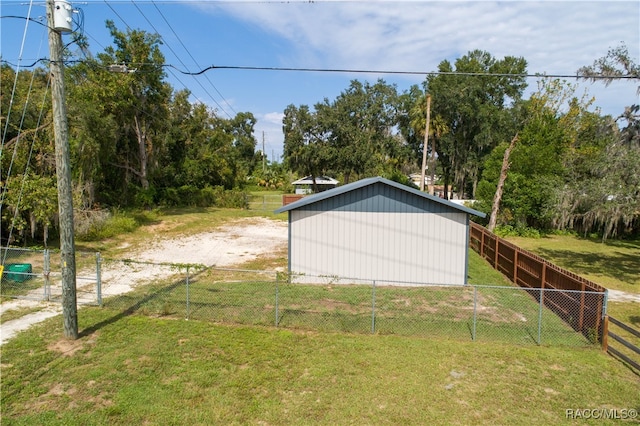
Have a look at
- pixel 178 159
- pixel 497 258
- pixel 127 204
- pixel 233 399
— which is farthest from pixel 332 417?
pixel 178 159

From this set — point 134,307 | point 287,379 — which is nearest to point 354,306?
point 287,379

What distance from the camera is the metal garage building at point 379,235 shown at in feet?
42.4

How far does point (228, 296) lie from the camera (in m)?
11.5

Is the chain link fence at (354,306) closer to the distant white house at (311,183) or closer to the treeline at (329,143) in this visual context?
the treeline at (329,143)

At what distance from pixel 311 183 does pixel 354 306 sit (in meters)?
45.5

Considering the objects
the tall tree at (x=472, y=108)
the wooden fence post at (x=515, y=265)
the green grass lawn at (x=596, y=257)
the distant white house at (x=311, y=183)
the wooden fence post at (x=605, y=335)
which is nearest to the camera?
the wooden fence post at (x=605, y=335)

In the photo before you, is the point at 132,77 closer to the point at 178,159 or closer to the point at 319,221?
the point at 178,159

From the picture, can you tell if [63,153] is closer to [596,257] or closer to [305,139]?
[596,257]

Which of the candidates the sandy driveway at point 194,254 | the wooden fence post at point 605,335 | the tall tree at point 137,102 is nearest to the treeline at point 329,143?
the tall tree at point 137,102

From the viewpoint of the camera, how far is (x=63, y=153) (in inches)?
318

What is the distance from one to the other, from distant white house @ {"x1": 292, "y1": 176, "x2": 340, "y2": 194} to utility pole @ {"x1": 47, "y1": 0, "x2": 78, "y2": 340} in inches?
1781

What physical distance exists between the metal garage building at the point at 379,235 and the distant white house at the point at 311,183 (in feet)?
132

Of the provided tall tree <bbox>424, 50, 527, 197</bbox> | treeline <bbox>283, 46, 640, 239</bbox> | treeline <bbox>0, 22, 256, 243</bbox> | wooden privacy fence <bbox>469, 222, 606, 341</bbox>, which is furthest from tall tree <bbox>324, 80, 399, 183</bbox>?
wooden privacy fence <bbox>469, 222, 606, 341</bbox>

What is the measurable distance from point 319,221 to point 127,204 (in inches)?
880
